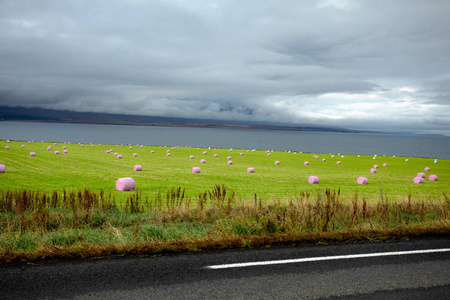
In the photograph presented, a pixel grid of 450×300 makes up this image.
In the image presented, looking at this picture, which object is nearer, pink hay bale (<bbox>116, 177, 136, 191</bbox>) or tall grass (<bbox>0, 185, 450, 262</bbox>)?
tall grass (<bbox>0, 185, 450, 262</bbox>)

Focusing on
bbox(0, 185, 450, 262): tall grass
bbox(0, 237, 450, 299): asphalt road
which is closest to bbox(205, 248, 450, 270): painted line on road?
bbox(0, 237, 450, 299): asphalt road

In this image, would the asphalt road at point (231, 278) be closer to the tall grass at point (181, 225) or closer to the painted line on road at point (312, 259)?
the painted line on road at point (312, 259)

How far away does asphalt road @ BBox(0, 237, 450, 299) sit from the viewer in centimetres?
649

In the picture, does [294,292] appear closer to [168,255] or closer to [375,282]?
[375,282]

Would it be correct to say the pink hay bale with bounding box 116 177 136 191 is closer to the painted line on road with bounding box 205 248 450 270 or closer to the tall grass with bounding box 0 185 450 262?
the tall grass with bounding box 0 185 450 262

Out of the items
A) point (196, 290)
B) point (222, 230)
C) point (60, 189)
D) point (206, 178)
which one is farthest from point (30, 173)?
point (196, 290)

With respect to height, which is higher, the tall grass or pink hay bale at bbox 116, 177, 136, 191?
the tall grass

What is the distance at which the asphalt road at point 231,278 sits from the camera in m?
6.49

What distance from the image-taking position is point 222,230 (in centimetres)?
1066

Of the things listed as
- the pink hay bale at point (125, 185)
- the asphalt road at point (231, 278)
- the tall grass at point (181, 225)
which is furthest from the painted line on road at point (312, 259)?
the pink hay bale at point (125, 185)

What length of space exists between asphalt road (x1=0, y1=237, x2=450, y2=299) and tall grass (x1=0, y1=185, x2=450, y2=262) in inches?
28.2

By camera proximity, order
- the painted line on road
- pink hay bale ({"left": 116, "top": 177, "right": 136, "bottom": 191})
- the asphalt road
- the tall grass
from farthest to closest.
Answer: pink hay bale ({"left": 116, "top": 177, "right": 136, "bottom": 191}), the tall grass, the painted line on road, the asphalt road

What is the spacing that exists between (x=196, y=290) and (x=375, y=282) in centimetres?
404

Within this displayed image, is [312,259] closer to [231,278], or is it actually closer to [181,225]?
[231,278]
